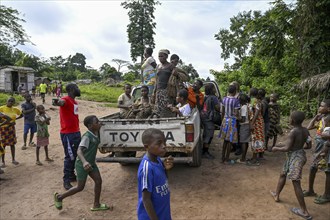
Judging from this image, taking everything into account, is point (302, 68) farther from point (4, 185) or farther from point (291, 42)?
point (4, 185)

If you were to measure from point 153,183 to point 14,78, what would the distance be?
27414 mm

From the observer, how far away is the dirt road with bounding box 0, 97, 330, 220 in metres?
3.93

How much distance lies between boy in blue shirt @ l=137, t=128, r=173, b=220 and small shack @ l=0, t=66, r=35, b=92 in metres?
26.0

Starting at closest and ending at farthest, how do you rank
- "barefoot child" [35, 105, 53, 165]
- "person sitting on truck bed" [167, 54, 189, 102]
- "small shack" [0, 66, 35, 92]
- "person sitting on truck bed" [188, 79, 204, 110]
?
"person sitting on truck bed" [167, 54, 189, 102] → "person sitting on truck bed" [188, 79, 204, 110] → "barefoot child" [35, 105, 53, 165] → "small shack" [0, 66, 35, 92]

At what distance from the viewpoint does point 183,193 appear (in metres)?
4.59

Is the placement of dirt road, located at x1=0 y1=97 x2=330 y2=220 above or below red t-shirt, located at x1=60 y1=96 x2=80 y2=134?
below

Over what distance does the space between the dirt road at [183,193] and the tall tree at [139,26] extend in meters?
35.5

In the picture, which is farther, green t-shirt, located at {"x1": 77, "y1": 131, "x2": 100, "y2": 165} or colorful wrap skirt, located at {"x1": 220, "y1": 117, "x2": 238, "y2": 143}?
colorful wrap skirt, located at {"x1": 220, "y1": 117, "x2": 238, "y2": 143}

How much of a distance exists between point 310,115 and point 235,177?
6.28m

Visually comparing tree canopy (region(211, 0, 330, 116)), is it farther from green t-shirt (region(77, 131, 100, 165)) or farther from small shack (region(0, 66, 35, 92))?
small shack (region(0, 66, 35, 92))

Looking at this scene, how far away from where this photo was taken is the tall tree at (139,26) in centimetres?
4019

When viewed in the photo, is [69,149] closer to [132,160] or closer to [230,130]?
[132,160]

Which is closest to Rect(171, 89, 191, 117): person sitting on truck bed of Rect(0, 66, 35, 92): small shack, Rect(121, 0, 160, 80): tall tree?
Rect(0, 66, 35, 92): small shack

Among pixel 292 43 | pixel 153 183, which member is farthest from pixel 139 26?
pixel 153 183
